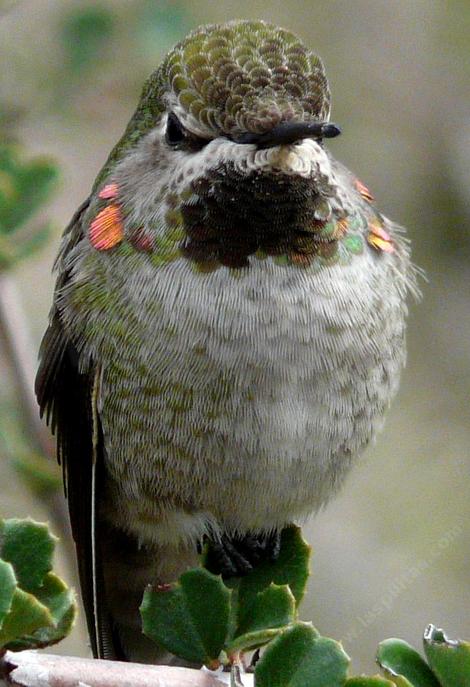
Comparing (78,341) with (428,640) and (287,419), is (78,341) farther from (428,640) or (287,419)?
(428,640)

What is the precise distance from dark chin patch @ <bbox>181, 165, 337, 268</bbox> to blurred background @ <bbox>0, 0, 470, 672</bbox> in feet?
9.20

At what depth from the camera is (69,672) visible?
2.25 meters

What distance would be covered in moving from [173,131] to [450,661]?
173 cm

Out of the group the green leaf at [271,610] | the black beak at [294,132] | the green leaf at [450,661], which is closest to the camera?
the green leaf at [450,661]

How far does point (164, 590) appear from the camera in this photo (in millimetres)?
2594

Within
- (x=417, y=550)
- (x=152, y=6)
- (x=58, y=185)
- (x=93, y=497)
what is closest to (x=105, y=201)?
(x=58, y=185)

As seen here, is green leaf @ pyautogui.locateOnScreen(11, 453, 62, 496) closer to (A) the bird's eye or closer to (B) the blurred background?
(A) the bird's eye

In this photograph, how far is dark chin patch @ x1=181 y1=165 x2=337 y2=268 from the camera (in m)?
3.09

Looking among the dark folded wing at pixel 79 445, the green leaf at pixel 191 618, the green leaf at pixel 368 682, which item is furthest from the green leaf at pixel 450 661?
the dark folded wing at pixel 79 445

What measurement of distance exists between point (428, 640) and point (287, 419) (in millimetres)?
1051

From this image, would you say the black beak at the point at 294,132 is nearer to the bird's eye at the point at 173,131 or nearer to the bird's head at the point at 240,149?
the bird's head at the point at 240,149

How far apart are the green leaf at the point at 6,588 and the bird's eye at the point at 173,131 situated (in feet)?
5.12

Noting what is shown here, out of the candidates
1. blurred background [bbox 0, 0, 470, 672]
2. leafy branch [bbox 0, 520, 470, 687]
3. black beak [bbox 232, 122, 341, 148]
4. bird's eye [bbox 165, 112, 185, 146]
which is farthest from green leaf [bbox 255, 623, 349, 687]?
blurred background [bbox 0, 0, 470, 672]

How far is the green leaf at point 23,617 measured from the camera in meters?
2.20
